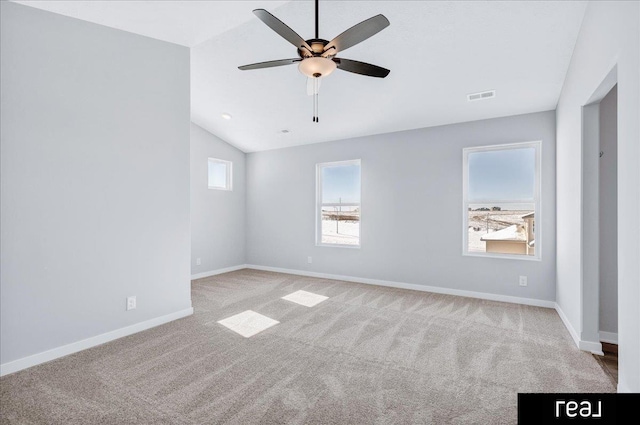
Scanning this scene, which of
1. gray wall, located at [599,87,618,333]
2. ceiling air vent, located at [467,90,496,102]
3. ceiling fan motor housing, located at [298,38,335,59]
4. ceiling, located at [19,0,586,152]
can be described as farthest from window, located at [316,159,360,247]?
ceiling fan motor housing, located at [298,38,335,59]

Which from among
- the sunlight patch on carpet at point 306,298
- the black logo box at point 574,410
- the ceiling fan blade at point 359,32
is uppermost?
the ceiling fan blade at point 359,32

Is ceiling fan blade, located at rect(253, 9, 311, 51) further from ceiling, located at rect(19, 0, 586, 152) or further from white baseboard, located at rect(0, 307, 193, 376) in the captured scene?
white baseboard, located at rect(0, 307, 193, 376)

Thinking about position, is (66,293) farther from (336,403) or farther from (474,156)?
(474,156)

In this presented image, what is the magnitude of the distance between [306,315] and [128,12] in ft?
11.8

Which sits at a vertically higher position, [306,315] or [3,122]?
[3,122]

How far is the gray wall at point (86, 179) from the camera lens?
2.38 meters

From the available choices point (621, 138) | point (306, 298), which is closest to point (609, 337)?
point (621, 138)

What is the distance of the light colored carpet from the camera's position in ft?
6.07

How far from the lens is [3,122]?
2301mm

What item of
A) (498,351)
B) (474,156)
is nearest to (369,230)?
(474,156)

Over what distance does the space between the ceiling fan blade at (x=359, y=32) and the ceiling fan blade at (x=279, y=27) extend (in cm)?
19

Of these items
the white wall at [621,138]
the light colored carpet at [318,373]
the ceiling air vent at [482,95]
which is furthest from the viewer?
the ceiling air vent at [482,95]

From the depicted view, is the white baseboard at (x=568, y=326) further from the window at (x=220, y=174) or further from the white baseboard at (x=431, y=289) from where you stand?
the window at (x=220, y=174)

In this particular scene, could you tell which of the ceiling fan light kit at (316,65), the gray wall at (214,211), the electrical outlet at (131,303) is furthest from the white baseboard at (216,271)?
the ceiling fan light kit at (316,65)
